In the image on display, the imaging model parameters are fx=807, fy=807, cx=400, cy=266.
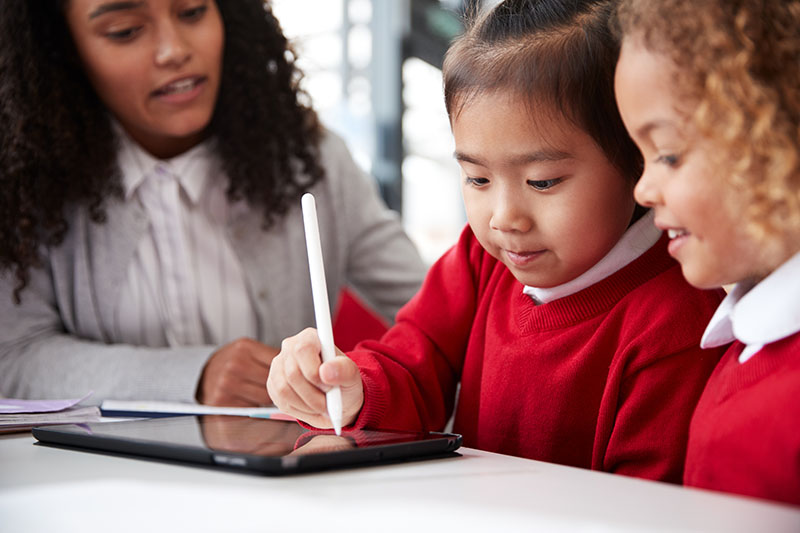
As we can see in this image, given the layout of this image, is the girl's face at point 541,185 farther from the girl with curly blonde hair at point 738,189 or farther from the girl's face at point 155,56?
the girl's face at point 155,56

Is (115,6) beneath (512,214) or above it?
above

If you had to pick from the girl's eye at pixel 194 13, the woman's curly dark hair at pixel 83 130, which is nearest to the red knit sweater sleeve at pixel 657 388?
the woman's curly dark hair at pixel 83 130

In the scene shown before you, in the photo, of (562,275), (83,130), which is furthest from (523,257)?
(83,130)

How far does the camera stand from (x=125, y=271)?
147 centimetres

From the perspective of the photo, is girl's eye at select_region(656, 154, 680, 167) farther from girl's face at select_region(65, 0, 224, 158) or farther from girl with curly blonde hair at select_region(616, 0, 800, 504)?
girl's face at select_region(65, 0, 224, 158)

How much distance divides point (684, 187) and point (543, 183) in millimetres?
227

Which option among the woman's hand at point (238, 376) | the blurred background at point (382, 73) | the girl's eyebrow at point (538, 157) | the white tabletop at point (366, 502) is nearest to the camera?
the white tabletop at point (366, 502)

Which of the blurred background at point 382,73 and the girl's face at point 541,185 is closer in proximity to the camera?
the girl's face at point 541,185

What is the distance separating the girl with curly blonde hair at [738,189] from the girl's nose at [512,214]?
0.61 feet

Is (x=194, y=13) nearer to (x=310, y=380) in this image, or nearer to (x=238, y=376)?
(x=238, y=376)

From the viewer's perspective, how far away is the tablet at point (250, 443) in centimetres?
56

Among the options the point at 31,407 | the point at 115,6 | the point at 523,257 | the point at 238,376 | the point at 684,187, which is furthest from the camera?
the point at 115,6

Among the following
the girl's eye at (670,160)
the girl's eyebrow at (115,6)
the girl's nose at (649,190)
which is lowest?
the girl's nose at (649,190)

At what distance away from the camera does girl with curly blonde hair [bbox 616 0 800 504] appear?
0.53m
